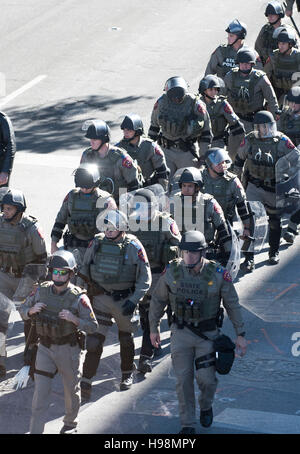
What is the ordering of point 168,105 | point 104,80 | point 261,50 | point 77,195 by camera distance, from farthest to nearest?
point 104,80 < point 261,50 < point 168,105 < point 77,195

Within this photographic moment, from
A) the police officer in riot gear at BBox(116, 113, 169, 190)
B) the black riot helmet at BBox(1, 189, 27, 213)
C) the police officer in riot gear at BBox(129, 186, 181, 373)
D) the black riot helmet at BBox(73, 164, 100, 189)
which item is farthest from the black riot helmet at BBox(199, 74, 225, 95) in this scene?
the black riot helmet at BBox(1, 189, 27, 213)

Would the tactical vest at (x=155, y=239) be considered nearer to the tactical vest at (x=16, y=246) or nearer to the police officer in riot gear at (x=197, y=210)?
the police officer in riot gear at (x=197, y=210)

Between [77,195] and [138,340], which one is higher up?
[77,195]

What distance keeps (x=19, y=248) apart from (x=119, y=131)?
879 cm

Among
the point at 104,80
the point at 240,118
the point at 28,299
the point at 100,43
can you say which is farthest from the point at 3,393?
the point at 100,43

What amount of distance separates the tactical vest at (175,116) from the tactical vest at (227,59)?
2945 mm

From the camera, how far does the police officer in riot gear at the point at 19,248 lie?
1277 centimetres

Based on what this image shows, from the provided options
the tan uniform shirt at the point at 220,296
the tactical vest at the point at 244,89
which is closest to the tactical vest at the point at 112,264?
the tan uniform shirt at the point at 220,296

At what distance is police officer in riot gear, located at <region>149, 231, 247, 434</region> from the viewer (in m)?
11.4

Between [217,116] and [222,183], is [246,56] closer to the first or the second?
[217,116]

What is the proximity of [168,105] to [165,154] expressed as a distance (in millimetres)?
895

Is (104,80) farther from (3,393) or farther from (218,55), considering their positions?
(3,393)

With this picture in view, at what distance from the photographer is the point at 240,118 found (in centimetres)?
1850

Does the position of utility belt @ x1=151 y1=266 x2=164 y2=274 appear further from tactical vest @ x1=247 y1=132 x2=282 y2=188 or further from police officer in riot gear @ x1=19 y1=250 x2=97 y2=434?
tactical vest @ x1=247 y1=132 x2=282 y2=188
